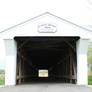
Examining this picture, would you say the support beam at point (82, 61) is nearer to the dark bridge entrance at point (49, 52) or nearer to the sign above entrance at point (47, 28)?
the dark bridge entrance at point (49, 52)

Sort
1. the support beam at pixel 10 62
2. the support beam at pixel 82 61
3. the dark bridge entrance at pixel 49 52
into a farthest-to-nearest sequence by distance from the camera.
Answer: the dark bridge entrance at pixel 49 52 < the support beam at pixel 82 61 < the support beam at pixel 10 62

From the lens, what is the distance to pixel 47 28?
1310 cm

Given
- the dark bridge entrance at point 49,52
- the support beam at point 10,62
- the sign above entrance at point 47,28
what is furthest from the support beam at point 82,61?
the support beam at point 10,62

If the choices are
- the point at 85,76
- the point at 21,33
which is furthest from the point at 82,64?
the point at 21,33

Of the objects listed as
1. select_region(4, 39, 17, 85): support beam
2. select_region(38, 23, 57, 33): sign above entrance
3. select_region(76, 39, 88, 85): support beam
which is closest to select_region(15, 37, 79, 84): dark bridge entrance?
select_region(76, 39, 88, 85): support beam

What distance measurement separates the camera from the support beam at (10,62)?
13.2 meters

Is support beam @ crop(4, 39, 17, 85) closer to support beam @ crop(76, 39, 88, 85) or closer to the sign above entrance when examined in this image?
the sign above entrance

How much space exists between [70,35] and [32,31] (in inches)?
92.1

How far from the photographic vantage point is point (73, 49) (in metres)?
15.3

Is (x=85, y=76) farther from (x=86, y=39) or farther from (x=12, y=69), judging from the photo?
(x=12, y=69)

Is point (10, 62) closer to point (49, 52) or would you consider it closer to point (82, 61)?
point (82, 61)

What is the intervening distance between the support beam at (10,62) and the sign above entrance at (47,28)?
191cm

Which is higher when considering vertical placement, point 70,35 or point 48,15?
point 48,15

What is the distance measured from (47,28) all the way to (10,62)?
10.1 feet
